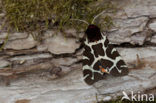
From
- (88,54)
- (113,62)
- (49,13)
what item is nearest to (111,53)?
(113,62)

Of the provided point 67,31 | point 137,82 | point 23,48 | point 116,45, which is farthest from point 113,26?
point 23,48

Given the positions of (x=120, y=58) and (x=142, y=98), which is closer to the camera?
(x=120, y=58)

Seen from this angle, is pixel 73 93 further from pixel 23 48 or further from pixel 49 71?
pixel 23 48

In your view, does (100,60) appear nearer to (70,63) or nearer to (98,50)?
(98,50)

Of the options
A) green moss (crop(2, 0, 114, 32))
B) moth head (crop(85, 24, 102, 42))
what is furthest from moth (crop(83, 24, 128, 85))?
green moss (crop(2, 0, 114, 32))

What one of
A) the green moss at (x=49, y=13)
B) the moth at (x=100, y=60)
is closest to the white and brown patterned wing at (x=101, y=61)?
the moth at (x=100, y=60)

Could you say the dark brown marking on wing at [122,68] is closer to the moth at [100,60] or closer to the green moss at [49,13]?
the moth at [100,60]
